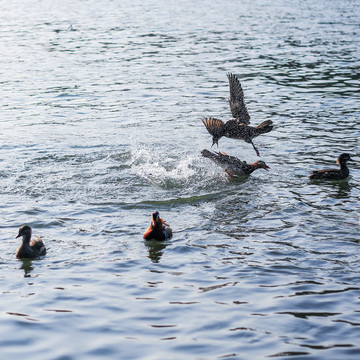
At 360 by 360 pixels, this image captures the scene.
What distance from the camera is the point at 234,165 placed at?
14.7 meters

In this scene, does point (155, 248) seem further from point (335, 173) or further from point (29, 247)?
point (335, 173)

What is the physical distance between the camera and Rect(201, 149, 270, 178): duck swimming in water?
1460cm

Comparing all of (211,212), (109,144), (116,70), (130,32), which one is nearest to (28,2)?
(130,32)

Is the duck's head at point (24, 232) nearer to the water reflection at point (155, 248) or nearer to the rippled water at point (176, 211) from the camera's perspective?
the rippled water at point (176, 211)

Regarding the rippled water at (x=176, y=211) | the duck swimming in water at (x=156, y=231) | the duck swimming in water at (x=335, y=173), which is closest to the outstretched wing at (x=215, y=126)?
the rippled water at (x=176, y=211)

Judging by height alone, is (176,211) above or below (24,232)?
below

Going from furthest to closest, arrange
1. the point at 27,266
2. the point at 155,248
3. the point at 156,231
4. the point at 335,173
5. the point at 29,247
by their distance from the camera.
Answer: the point at 335,173 < the point at 156,231 < the point at 155,248 < the point at 29,247 < the point at 27,266

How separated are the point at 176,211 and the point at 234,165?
2582 millimetres

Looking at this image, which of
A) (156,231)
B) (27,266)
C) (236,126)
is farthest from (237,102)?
(27,266)

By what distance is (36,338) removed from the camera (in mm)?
7867

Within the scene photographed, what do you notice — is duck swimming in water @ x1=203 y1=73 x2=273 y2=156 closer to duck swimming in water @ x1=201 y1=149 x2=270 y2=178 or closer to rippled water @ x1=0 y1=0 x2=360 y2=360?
duck swimming in water @ x1=201 y1=149 x2=270 y2=178

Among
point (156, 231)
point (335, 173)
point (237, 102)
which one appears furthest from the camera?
point (237, 102)

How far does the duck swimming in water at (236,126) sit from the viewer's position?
1559cm

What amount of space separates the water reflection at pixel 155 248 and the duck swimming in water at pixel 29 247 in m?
1.64
